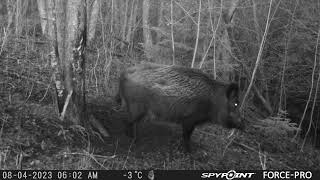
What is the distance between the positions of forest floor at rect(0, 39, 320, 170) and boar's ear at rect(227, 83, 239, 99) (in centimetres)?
122

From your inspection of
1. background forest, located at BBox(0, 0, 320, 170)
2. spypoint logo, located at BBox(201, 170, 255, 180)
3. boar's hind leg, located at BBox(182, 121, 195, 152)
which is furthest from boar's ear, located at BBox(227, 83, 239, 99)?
spypoint logo, located at BBox(201, 170, 255, 180)

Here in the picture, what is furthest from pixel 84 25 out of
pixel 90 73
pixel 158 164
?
pixel 90 73

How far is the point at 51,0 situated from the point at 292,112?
12.1 m

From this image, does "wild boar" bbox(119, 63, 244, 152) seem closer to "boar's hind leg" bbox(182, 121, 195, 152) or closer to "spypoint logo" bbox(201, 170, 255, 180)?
"boar's hind leg" bbox(182, 121, 195, 152)

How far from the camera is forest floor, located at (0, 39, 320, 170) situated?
20.3 feet

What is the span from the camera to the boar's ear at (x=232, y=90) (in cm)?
721

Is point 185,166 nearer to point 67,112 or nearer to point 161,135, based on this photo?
point 161,135

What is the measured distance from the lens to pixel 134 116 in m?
7.52

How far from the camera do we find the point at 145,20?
46.1ft

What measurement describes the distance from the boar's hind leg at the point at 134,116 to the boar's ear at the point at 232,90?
1.68m
